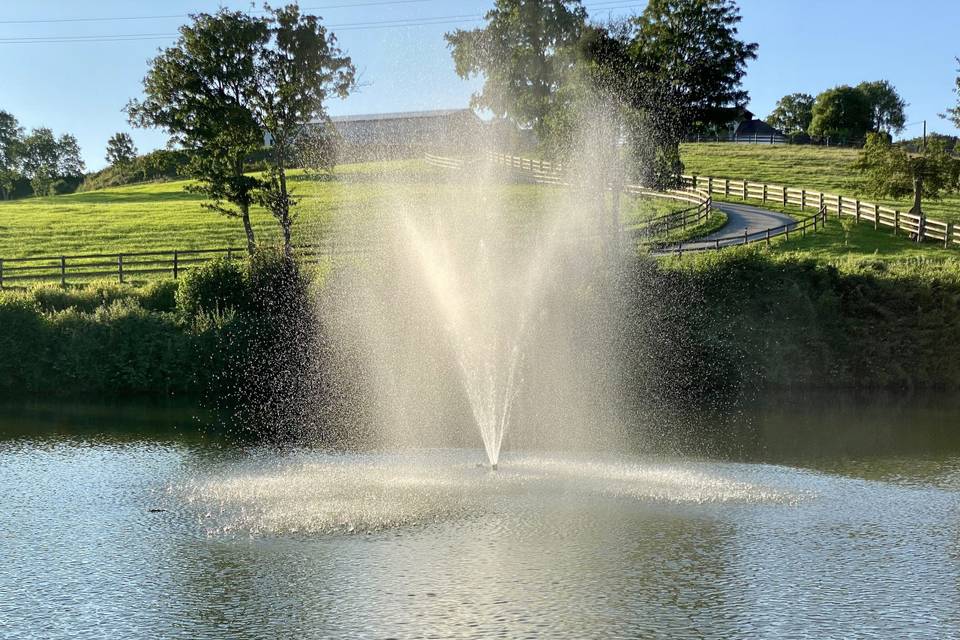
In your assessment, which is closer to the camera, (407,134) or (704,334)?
(704,334)

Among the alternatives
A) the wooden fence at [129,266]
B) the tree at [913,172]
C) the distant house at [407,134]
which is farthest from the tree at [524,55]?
the tree at [913,172]

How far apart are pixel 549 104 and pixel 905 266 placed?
75.0 ft

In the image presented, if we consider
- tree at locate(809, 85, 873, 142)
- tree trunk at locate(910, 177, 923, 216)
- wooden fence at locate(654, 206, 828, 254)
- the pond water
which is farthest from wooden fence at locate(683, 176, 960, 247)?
tree at locate(809, 85, 873, 142)

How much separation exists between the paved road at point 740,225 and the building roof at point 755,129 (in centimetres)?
8149

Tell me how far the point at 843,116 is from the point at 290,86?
10277cm

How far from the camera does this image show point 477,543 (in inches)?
792

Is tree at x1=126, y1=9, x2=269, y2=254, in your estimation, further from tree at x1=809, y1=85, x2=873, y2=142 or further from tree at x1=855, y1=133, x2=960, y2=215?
tree at x1=809, y1=85, x2=873, y2=142

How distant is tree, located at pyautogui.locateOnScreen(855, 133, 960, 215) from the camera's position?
64.8 metres

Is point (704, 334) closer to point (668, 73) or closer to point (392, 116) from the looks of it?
point (668, 73)

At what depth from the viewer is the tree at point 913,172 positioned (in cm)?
6481

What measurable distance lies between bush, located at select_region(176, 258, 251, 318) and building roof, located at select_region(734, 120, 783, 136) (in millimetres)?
118443

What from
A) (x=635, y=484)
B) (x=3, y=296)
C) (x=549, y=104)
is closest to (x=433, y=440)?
(x=635, y=484)

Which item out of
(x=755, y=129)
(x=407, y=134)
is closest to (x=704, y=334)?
(x=407, y=134)

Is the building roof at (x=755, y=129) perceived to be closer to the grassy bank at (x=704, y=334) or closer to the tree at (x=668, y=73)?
the tree at (x=668, y=73)
